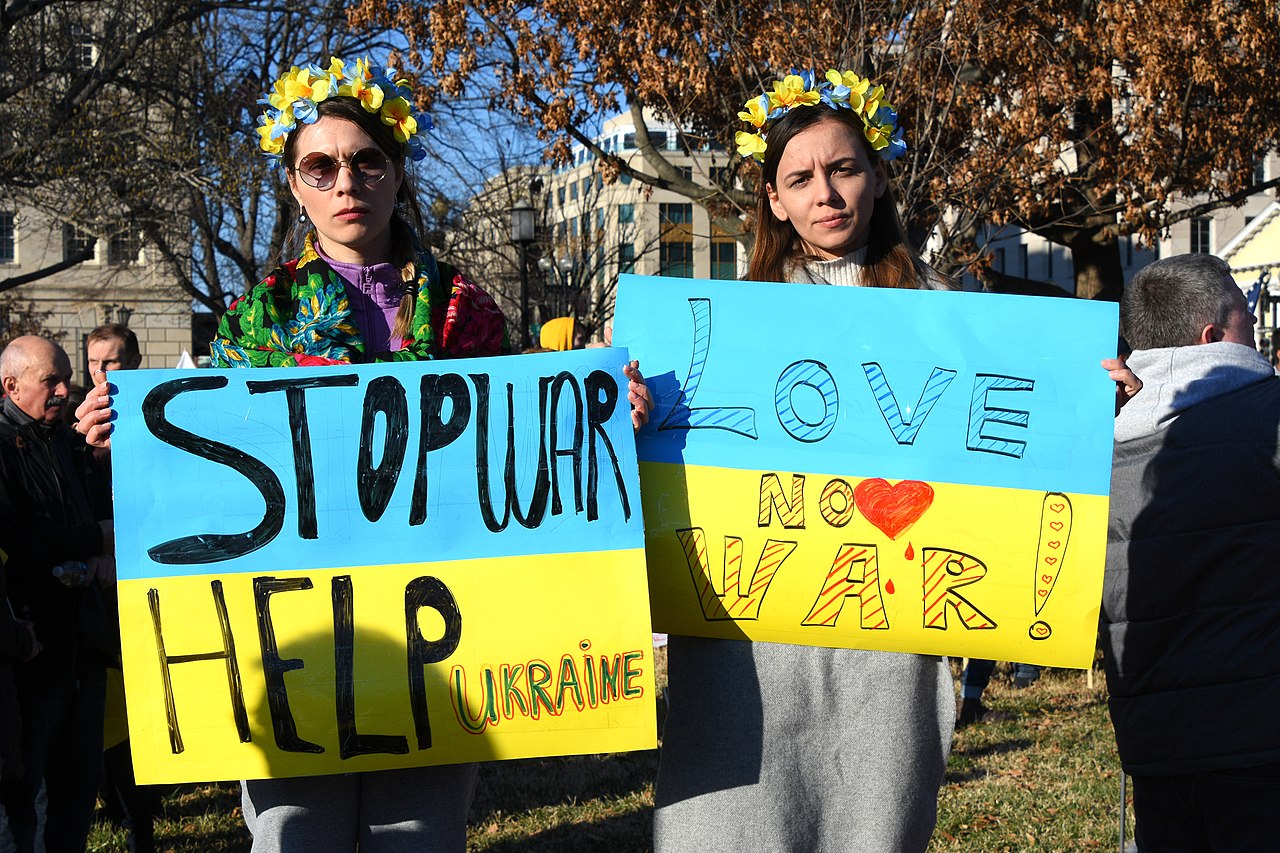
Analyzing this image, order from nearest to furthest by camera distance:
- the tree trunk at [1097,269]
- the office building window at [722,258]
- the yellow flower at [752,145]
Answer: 1. the yellow flower at [752,145]
2. the tree trunk at [1097,269]
3. the office building window at [722,258]

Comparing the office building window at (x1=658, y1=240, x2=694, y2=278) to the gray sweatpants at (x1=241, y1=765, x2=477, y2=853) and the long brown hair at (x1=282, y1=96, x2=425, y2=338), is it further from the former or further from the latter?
the gray sweatpants at (x1=241, y1=765, x2=477, y2=853)

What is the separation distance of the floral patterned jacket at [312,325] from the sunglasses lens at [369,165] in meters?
0.17

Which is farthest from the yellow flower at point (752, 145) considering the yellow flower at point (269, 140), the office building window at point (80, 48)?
the office building window at point (80, 48)

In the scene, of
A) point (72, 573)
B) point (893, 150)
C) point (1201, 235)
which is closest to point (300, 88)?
point (893, 150)

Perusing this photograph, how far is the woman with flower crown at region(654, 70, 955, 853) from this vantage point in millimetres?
2309

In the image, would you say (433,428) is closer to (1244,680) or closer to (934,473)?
(934,473)

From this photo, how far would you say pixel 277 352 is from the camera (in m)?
2.33

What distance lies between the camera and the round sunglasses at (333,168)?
2.34 metres

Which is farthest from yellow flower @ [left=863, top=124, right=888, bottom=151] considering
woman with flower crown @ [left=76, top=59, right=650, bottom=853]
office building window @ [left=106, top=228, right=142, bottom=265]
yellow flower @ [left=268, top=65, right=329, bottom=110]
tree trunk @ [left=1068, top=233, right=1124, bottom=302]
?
office building window @ [left=106, top=228, right=142, bottom=265]

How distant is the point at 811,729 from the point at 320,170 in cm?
137

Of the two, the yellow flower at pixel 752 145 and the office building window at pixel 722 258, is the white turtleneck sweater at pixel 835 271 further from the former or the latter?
the office building window at pixel 722 258

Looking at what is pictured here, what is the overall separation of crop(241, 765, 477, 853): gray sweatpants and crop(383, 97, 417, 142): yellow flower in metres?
1.18

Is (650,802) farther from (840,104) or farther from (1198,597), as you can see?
(840,104)

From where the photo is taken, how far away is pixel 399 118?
95.2 inches
